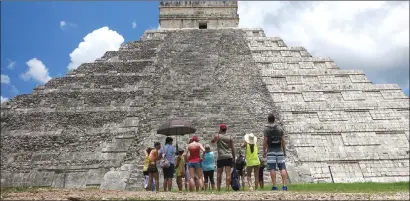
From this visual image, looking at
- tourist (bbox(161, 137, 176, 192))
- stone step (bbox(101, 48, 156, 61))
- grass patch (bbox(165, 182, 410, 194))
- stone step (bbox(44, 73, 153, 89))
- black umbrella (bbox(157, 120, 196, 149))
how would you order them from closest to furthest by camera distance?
grass patch (bbox(165, 182, 410, 194))
tourist (bbox(161, 137, 176, 192))
black umbrella (bbox(157, 120, 196, 149))
stone step (bbox(44, 73, 153, 89))
stone step (bbox(101, 48, 156, 61))

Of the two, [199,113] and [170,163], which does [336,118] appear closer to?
[199,113]

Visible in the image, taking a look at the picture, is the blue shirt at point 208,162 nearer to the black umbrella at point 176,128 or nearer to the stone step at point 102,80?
the black umbrella at point 176,128

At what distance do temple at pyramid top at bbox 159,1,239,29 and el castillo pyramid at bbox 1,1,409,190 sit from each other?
596 cm

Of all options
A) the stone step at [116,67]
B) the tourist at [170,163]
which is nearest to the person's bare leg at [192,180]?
the tourist at [170,163]

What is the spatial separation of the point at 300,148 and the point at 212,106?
3.58 m

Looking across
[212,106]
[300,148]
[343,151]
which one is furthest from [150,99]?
[343,151]

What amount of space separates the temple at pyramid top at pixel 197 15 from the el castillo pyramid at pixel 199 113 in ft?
19.6

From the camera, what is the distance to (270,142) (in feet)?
26.7

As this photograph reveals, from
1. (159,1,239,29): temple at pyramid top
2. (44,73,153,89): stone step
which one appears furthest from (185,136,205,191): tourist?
(159,1,239,29): temple at pyramid top

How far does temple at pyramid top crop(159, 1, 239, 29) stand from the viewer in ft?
85.8

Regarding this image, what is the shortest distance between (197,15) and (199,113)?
13602 mm

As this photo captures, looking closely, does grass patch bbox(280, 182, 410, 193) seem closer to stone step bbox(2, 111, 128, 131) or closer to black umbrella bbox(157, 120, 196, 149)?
black umbrella bbox(157, 120, 196, 149)

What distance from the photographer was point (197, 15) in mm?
26406

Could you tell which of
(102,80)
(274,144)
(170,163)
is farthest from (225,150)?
(102,80)
